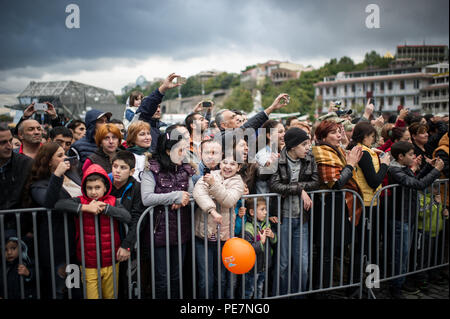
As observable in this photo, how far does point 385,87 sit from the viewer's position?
2569 inches

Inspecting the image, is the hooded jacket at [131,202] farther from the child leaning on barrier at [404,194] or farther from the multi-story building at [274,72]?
the multi-story building at [274,72]

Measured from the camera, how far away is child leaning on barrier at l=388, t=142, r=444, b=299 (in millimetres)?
3770

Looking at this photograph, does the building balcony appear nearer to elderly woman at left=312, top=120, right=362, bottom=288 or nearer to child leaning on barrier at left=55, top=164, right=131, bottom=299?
elderly woman at left=312, top=120, right=362, bottom=288

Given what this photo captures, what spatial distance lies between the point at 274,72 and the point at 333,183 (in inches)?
4152

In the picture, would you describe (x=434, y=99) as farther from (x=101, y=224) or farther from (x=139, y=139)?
(x=101, y=224)

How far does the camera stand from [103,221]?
2.81 meters

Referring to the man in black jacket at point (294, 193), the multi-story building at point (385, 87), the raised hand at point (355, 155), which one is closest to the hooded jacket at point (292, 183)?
the man in black jacket at point (294, 193)

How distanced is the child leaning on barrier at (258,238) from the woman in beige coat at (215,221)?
0.80 ft

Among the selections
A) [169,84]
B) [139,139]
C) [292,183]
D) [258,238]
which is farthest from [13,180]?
[292,183]

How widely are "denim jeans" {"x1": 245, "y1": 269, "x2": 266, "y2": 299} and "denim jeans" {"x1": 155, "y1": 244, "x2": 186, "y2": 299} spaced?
758mm

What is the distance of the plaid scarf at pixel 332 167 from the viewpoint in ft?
11.2

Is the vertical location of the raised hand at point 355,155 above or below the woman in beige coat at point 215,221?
above
